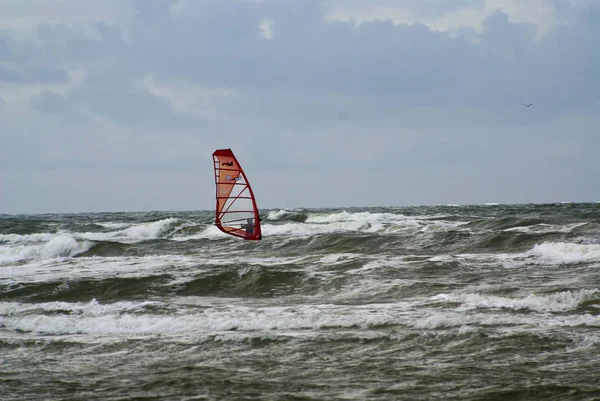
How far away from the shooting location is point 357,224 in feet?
99.7

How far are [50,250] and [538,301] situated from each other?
16.7 metres

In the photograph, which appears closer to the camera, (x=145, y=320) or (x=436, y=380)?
(x=436, y=380)

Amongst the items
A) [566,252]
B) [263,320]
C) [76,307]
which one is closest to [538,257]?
[566,252]

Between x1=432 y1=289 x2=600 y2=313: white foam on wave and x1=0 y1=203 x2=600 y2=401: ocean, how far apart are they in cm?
4

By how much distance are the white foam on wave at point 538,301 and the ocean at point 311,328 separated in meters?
0.04

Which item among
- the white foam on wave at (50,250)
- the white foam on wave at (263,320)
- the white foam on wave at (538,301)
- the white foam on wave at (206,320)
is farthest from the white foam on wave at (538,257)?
the white foam on wave at (50,250)

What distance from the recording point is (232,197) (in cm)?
1432

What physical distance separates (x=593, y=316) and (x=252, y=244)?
15.5 metres

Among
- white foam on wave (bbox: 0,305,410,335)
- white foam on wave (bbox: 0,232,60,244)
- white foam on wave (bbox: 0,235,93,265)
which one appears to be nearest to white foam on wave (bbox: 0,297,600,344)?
white foam on wave (bbox: 0,305,410,335)

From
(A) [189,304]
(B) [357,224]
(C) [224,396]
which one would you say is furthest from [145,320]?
(B) [357,224]

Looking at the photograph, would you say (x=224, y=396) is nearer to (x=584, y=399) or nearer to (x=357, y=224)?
(x=584, y=399)

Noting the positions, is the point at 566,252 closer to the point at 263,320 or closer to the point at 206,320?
the point at 263,320

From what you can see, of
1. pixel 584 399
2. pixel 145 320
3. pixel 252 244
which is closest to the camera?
pixel 584 399

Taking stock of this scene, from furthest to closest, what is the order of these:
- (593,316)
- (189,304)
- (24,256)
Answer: (24,256) → (189,304) → (593,316)
